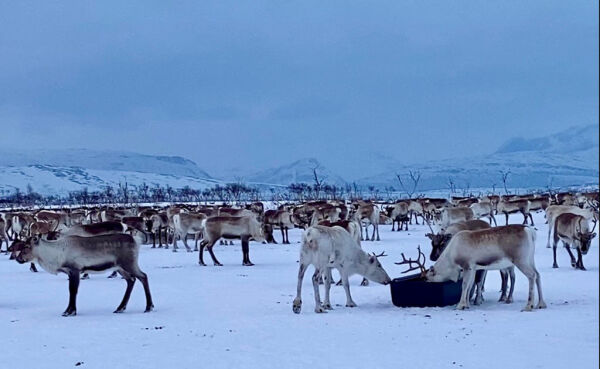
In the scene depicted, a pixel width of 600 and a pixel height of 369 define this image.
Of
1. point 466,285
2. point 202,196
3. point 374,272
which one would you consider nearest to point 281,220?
point 374,272

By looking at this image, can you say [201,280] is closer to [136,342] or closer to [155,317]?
[155,317]

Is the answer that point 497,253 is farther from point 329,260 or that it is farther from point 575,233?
point 575,233

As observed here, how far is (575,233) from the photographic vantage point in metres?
16.3

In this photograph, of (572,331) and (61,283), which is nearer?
(572,331)

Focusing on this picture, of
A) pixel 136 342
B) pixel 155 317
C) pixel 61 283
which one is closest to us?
pixel 136 342

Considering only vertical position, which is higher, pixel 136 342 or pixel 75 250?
pixel 75 250

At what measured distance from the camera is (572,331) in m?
9.39

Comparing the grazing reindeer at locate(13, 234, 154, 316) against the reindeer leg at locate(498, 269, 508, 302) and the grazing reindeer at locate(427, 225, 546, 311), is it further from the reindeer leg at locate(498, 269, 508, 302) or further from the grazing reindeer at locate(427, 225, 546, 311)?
the reindeer leg at locate(498, 269, 508, 302)

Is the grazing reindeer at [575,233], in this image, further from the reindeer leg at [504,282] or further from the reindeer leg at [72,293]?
the reindeer leg at [72,293]

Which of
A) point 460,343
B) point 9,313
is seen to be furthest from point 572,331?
point 9,313

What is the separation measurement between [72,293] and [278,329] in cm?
396

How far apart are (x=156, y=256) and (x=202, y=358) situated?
49.3 feet

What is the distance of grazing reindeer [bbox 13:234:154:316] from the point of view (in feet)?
40.6

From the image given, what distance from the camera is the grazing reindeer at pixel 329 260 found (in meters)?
12.1
